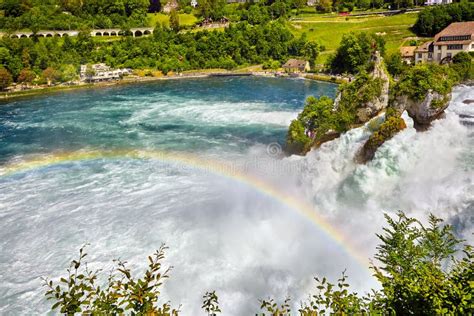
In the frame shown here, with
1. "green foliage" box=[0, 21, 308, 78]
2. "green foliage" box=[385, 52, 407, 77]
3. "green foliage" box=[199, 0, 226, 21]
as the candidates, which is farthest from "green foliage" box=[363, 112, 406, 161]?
"green foliage" box=[199, 0, 226, 21]

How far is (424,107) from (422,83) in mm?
1475

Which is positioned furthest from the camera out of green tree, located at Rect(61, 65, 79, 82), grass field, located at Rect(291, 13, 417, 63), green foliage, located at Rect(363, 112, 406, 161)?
grass field, located at Rect(291, 13, 417, 63)

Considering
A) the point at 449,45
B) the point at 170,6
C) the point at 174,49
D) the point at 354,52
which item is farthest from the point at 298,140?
the point at 170,6

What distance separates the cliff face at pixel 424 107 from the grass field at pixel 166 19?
319ft

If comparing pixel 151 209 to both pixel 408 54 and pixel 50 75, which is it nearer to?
pixel 408 54

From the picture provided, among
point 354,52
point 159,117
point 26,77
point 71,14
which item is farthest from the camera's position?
point 71,14

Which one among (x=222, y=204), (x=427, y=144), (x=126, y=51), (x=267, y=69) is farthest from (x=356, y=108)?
(x=126, y=51)

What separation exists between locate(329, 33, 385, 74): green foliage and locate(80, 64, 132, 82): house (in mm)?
42150

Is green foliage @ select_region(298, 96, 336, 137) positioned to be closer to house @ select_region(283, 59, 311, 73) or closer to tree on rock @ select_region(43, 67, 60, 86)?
house @ select_region(283, 59, 311, 73)

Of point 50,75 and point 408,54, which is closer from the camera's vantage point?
point 408,54

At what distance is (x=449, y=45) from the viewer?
62.8 m

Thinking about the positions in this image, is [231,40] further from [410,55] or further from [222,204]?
[222,204]

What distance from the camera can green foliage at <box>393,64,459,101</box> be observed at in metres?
25.2

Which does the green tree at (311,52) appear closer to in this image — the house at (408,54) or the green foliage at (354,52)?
the green foliage at (354,52)
